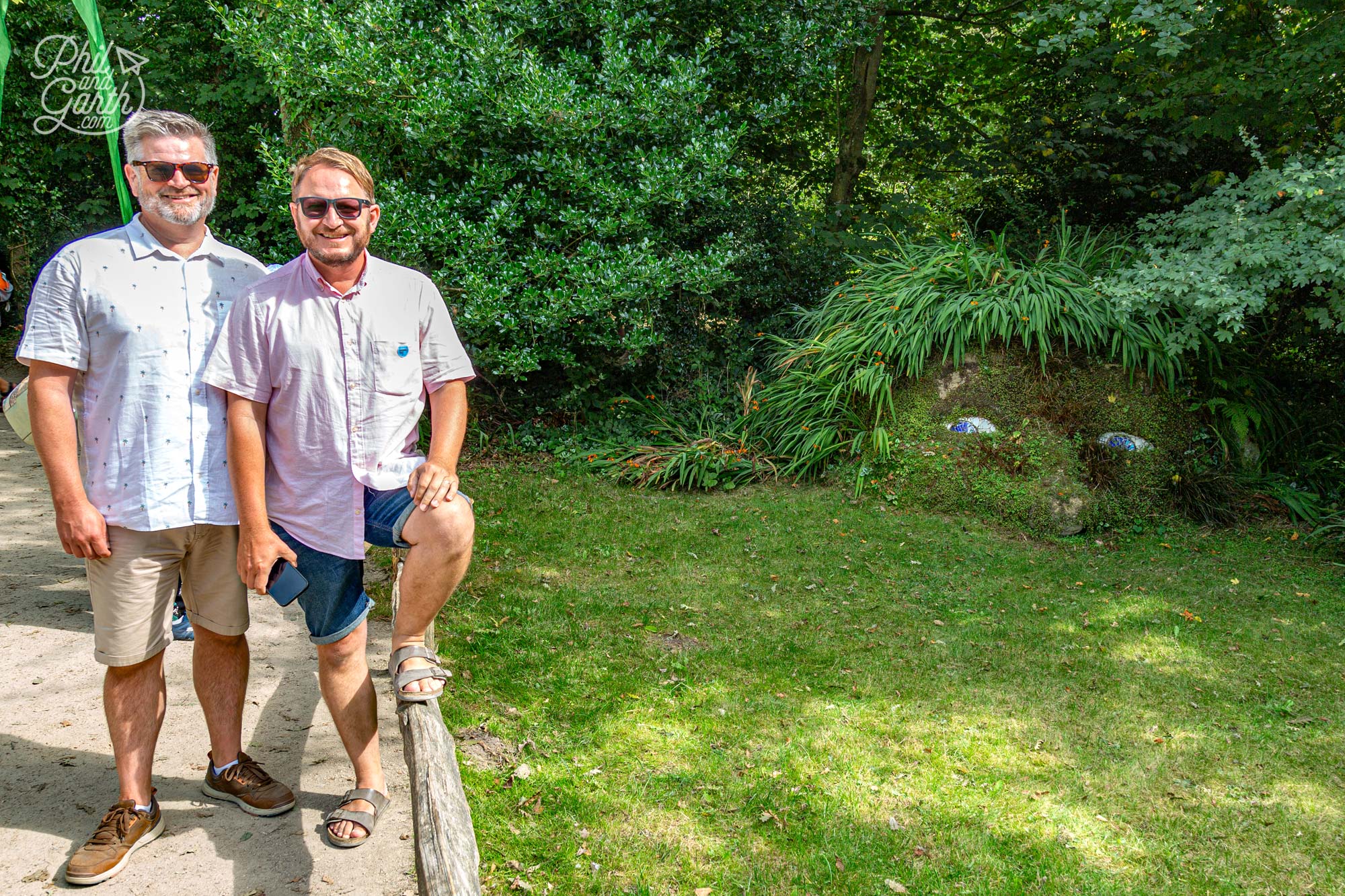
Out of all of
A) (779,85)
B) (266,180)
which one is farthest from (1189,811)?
(266,180)

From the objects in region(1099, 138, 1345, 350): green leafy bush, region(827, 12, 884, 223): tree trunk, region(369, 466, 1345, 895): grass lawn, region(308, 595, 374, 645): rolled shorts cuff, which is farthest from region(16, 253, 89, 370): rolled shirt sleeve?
region(827, 12, 884, 223): tree trunk

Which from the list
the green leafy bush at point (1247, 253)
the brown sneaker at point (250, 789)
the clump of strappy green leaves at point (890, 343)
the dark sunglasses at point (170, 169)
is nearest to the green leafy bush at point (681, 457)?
the clump of strappy green leaves at point (890, 343)

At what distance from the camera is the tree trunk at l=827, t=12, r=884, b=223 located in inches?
406

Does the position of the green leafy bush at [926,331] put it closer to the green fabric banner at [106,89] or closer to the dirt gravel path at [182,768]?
the dirt gravel path at [182,768]

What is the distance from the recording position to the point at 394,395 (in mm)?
2910

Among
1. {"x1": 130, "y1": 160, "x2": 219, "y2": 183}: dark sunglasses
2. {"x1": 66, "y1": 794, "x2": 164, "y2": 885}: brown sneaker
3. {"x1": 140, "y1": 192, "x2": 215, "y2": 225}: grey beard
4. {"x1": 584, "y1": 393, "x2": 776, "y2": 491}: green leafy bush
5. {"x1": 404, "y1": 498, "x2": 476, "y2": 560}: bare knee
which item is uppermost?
{"x1": 130, "y1": 160, "x2": 219, "y2": 183}: dark sunglasses

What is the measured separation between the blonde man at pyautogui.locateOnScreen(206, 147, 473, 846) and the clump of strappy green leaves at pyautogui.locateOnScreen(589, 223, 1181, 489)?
4.68m

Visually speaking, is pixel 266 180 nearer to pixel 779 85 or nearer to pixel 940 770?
pixel 779 85

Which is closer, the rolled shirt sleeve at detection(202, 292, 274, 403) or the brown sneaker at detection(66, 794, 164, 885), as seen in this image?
the rolled shirt sleeve at detection(202, 292, 274, 403)

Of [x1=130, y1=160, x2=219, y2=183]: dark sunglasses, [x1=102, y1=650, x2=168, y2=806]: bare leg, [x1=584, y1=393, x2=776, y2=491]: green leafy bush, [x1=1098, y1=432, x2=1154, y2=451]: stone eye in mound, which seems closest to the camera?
[x1=130, y1=160, x2=219, y2=183]: dark sunglasses

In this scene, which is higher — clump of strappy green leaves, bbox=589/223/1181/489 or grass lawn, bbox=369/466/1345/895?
clump of strappy green leaves, bbox=589/223/1181/489

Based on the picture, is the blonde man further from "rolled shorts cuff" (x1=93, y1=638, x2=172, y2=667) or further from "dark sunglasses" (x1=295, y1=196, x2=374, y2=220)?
"rolled shorts cuff" (x1=93, y1=638, x2=172, y2=667)

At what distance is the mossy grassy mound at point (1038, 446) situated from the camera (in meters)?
6.88

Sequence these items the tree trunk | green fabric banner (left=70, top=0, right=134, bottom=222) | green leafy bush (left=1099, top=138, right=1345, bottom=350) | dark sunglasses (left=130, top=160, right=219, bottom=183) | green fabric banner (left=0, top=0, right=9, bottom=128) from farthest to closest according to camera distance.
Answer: the tree trunk, green leafy bush (left=1099, top=138, right=1345, bottom=350), green fabric banner (left=70, top=0, right=134, bottom=222), green fabric banner (left=0, top=0, right=9, bottom=128), dark sunglasses (left=130, top=160, right=219, bottom=183)
